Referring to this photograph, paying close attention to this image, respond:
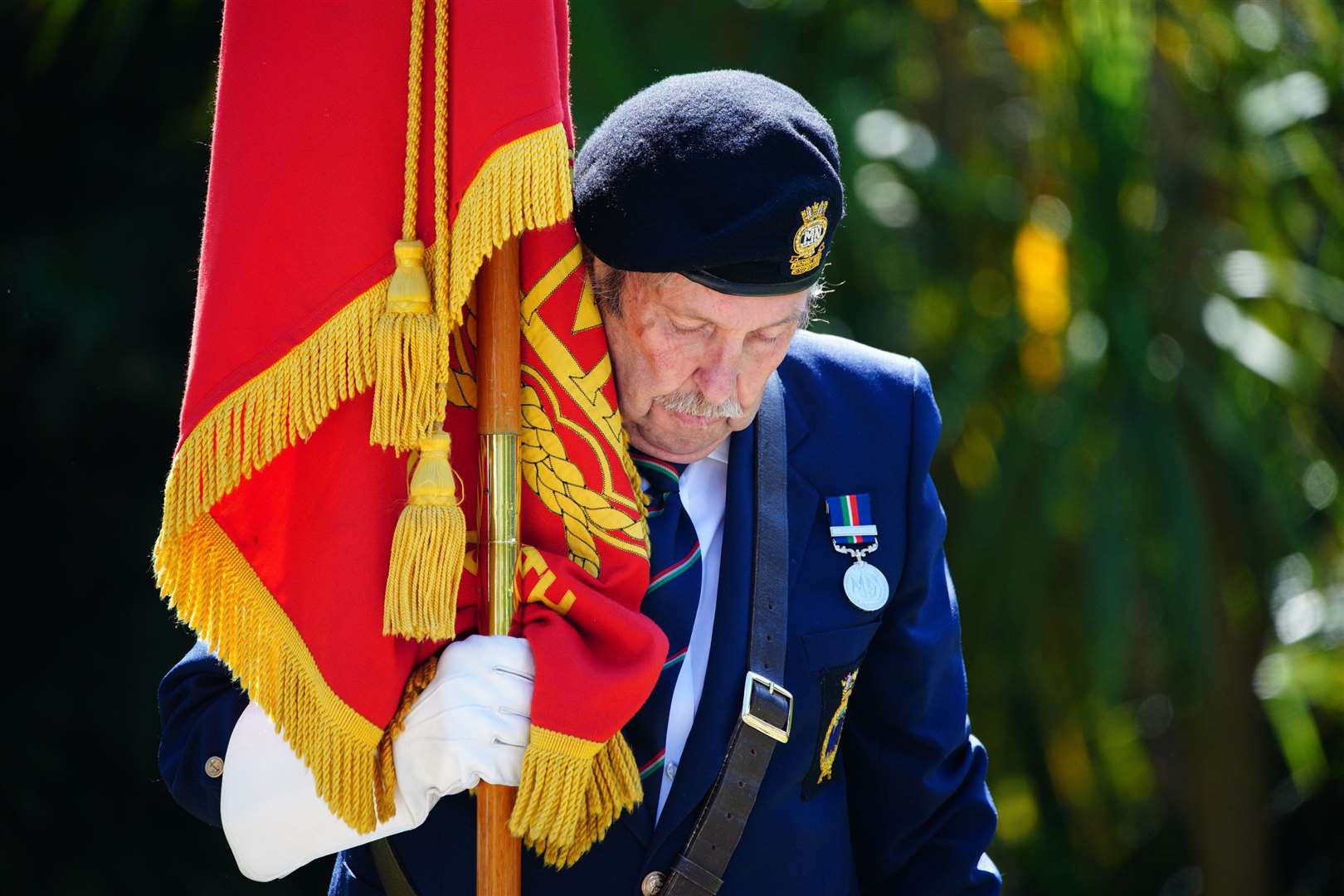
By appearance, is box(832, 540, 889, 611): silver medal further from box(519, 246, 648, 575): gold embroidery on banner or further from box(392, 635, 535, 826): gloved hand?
box(392, 635, 535, 826): gloved hand

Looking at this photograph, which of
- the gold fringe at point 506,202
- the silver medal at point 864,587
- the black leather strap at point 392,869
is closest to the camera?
the gold fringe at point 506,202

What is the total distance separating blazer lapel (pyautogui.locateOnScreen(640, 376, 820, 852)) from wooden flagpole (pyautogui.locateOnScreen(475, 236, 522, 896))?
0.69 feet

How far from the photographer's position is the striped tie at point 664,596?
1.90m

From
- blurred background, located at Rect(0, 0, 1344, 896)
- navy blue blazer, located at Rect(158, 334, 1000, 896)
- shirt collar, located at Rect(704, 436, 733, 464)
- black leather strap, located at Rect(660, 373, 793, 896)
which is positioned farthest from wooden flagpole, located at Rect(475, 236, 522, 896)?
blurred background, located at Rect(0, 0, 1344, 896)

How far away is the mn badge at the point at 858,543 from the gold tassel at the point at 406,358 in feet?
1.96

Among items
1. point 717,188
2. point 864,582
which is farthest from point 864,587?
point 717,188

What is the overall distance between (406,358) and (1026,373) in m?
3.15

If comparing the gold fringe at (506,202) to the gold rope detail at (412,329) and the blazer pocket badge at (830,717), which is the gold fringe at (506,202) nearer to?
the gold rope detail at (412,329)

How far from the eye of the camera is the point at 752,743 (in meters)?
1.89

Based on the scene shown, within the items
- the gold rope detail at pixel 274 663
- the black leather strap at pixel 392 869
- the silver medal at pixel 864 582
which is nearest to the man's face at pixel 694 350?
the silver medal at pixel 864 582

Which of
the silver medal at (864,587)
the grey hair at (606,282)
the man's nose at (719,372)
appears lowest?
the silver medal at (864,587)

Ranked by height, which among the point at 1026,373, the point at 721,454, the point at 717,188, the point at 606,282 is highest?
the point at 717,188

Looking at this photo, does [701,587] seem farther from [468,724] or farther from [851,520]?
[468,724]

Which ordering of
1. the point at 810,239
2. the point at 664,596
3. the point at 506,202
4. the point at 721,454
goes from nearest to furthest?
the point at 506,202 < the point at 810,239 < the point at 664,596 < the point at 721,454
